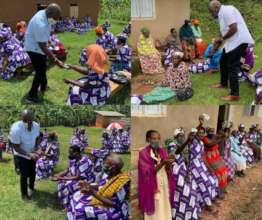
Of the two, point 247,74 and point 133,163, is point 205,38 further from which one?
point 133,163

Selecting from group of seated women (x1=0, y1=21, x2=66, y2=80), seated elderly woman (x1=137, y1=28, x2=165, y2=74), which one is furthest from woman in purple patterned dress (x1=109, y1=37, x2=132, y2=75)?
group of seated women (x1=0, y1=21, x2=66, y2=80)

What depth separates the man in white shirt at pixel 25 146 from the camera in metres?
4.08

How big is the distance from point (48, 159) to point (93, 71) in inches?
36.4

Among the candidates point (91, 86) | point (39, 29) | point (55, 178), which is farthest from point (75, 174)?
point (39, 29)

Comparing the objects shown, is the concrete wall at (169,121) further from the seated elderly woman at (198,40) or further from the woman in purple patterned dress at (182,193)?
the seated elderly woman at (198,40)

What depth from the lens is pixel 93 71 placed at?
4035 millimetres

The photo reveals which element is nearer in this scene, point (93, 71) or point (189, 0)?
point (93, 71)

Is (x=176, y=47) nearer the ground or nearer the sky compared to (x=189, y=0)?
nearer the ground

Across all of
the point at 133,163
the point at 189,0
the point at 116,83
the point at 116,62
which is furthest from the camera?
the point at 189,0

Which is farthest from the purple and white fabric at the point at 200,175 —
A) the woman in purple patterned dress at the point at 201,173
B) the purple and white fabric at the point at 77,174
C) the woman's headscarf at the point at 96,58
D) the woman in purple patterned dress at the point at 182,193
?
the woman's headscarf at the point at 96,58

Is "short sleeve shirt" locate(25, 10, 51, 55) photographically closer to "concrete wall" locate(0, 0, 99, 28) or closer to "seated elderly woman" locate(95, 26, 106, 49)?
"concrete wall" locate(0, 0, 99, 28)

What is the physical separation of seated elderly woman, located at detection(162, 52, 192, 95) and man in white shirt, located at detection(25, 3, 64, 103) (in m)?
1.06

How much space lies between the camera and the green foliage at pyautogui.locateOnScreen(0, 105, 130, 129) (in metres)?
4.12

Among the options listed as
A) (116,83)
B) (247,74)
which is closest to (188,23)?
(247,74)
